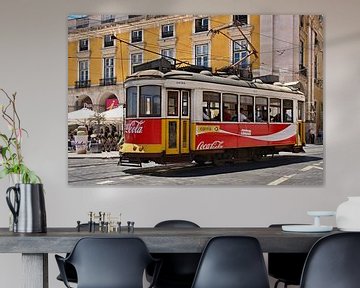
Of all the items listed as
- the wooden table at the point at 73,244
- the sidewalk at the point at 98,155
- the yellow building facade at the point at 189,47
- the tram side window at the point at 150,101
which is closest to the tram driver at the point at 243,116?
the yellow building facade at the point at 189,47

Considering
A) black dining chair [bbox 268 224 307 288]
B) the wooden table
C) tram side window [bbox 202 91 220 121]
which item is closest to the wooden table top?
the wooden table

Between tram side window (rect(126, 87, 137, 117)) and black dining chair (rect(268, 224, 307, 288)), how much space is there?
179cm

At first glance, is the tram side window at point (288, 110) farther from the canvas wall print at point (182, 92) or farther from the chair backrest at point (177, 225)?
the chair backrest at point (177, 225)

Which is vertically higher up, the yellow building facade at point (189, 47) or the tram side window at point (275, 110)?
the yellow building facade at point (189, 47)

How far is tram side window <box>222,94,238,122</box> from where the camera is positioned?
5.47 metres

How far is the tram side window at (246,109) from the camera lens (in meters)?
5.50

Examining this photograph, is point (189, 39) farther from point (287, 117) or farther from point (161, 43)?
point (287, 117)

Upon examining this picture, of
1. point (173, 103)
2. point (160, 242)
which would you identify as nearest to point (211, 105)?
point (173, 103)

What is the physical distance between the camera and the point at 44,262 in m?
3.39

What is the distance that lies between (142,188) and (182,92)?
863 mm

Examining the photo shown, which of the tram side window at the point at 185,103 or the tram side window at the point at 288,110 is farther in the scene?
the tram side window at the point at 288,110

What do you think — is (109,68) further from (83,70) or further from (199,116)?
(199,116)

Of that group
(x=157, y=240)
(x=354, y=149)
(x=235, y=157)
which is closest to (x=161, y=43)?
(x=235, y=157)

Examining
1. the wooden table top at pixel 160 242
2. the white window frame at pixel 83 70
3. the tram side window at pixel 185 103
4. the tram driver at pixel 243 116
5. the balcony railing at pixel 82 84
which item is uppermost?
the white window frame at pixel 83 70
